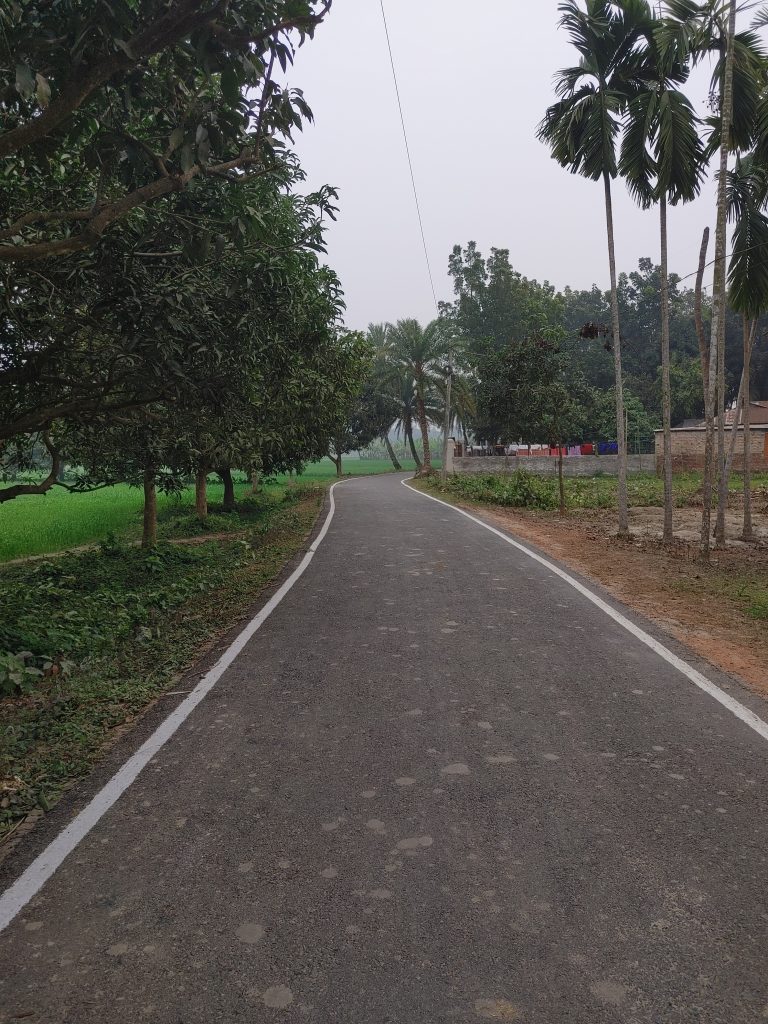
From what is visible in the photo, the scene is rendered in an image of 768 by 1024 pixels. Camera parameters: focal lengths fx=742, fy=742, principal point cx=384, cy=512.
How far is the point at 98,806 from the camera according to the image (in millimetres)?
3961

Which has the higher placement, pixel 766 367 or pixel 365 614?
pixel 766 367

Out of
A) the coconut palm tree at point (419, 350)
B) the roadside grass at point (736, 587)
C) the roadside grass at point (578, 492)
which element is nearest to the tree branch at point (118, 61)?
the roadside grass at point (736, 587)

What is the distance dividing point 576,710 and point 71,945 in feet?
11.6

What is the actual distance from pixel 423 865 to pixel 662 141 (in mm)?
14373

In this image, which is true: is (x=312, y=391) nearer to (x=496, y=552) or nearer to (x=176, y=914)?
(x=496, y=552)

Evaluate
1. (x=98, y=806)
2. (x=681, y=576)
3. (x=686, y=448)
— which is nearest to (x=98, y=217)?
(x=98, y=806)

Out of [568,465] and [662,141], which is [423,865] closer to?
[662,141]

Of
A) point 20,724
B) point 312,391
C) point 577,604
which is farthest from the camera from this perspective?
point 312,391

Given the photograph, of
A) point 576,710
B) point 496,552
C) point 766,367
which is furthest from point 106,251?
point 766,367

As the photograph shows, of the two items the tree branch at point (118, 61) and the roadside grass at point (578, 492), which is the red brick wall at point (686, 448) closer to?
the roadside grass at point (578, 492)

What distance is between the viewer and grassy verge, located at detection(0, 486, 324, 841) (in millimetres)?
4667

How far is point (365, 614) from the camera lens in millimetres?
8414

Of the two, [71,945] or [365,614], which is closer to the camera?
[71,945]

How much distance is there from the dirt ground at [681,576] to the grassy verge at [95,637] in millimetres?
4871
